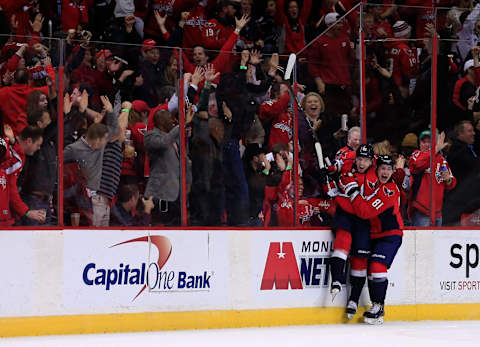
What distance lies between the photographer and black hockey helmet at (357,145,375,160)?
268 inches

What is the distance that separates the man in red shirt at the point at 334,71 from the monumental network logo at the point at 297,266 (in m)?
1.18

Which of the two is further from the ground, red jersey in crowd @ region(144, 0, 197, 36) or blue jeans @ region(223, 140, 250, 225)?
red jersey in crowd @ region(144, 0, 197, 36)

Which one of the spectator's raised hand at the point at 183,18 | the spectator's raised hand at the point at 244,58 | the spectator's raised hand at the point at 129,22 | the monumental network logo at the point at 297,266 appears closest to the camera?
the spectator's raised hand at the point at 244,58

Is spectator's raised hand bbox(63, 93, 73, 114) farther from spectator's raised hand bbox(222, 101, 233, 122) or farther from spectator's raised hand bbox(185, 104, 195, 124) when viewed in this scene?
spectator's raised hand bbox(222, 101, 233, 122)

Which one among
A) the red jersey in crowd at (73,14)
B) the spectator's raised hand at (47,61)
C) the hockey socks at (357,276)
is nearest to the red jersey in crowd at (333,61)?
the hockey socks at (357,276)

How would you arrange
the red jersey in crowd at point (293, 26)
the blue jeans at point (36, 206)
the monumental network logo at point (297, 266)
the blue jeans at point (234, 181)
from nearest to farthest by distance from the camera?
1. the blue jeans at point (36, 206)
2. the blue jeans at point (234, 181)
3. the monumental network logo at point (297, 266)
4. the red jersey in crowd at point (293, 26)

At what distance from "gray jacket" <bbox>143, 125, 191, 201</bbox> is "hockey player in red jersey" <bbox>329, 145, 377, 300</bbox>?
4.69ft

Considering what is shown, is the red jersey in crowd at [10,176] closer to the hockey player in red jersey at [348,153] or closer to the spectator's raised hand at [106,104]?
the spectator's raised hand at [106,104]

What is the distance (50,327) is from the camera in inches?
237

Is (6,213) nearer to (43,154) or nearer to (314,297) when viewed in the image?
(43,154)

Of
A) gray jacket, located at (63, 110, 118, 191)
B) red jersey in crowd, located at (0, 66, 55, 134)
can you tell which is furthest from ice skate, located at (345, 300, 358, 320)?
red jersey in crowd, located at (0, 66, 55, 134)

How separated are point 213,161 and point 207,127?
27cm

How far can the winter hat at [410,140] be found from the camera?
7.04 meters

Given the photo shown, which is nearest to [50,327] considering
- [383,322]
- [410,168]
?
[383,322]
